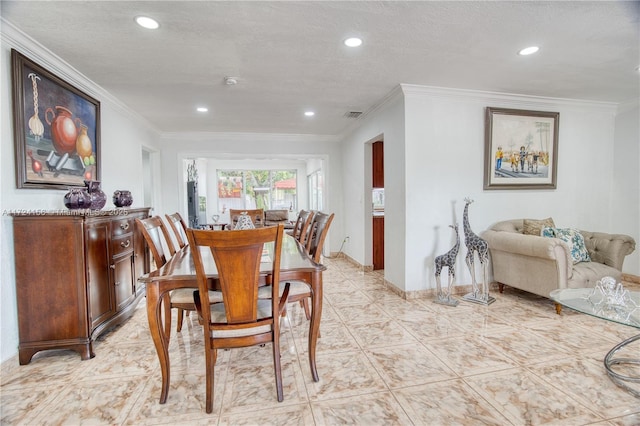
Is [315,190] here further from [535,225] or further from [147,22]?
[147,22]

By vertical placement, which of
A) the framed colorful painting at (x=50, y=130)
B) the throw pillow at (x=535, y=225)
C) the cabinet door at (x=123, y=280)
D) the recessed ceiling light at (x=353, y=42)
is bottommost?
the cabinet door at (x=123, y=280)

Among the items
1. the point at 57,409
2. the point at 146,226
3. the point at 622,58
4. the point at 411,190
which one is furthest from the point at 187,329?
the point at 622,58

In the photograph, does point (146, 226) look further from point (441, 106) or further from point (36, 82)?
point (441, 106)

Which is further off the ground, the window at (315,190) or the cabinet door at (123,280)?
the window at (315,190)

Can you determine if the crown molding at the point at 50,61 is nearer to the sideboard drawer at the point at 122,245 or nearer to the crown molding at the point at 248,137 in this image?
the sideboard drawer at the point at 122,245

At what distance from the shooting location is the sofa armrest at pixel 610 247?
3.07 meters

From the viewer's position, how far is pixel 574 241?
3.19m

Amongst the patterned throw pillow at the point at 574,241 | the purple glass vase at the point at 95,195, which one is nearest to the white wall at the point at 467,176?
the patterned throw pillow at the point at 574,241

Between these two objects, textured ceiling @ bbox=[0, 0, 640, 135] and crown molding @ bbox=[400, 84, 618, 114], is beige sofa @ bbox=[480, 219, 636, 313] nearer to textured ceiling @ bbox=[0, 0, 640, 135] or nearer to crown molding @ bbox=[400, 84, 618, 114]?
crown molding @ bbox=[400, 84, 618, 114]

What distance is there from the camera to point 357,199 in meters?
4.86

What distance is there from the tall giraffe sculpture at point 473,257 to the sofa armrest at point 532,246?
0.24 m

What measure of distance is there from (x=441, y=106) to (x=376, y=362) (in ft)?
9.23

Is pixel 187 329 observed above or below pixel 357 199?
below

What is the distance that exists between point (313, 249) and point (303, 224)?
2.75 ft
